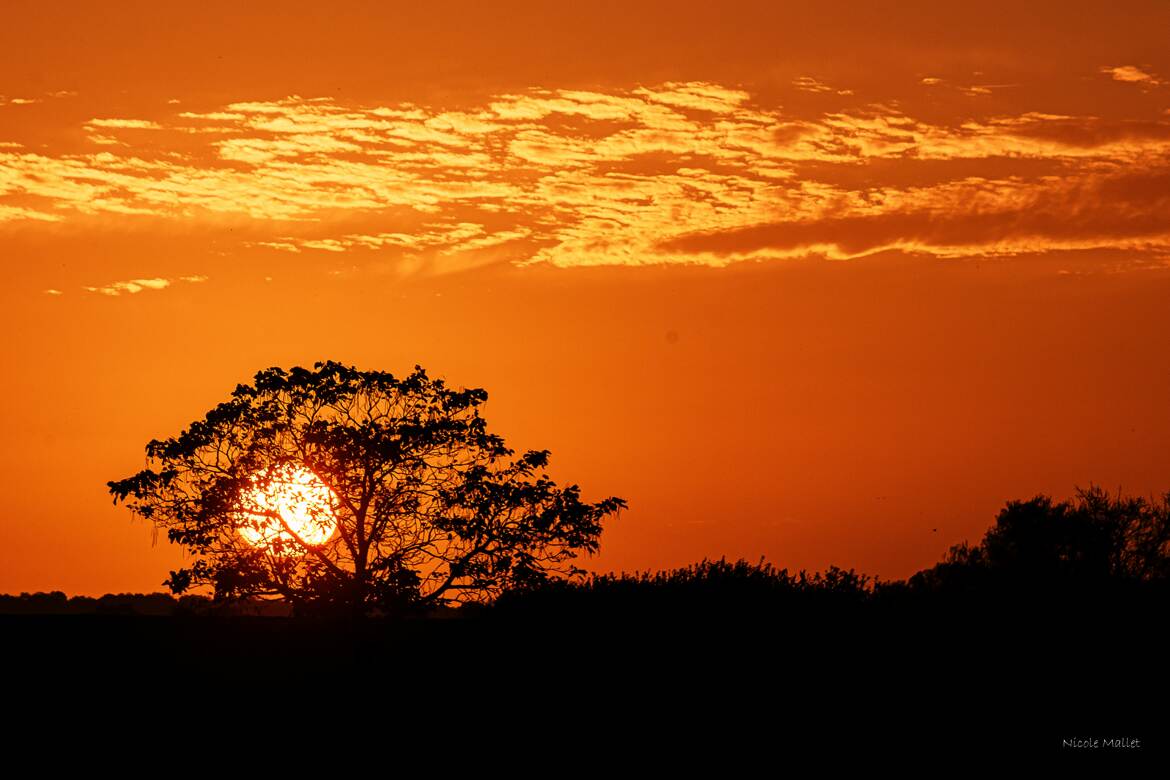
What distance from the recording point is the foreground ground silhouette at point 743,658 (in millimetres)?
16844

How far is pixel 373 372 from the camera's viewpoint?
1641 inches

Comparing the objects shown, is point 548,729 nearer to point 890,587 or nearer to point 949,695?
point 949,695

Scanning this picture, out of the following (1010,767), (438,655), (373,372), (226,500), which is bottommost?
(1010,767)

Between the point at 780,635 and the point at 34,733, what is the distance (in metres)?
9.98

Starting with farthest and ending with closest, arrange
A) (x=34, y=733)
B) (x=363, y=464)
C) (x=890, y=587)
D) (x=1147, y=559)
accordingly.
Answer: (x=1147, y=559)
(x=363, y=464)
(x=890, y=587)
(x=34, y=733)

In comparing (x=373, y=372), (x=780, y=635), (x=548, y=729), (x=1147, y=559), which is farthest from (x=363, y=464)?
(x=1147, y=559)

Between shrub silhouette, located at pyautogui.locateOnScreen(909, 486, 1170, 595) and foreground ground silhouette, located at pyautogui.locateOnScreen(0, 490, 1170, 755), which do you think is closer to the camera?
foreground ground silhouette, located at pyautogui.locateOnScreen(0, 490, 1170, 755)

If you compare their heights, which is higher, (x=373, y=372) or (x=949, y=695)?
(x=373, y=372)

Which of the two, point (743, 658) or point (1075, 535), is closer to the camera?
point (743, 658)

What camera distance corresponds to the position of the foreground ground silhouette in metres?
16.8

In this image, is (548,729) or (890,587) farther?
(890,587)

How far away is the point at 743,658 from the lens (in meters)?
18.8

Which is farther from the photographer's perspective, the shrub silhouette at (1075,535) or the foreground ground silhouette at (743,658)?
the shrub silhouette at (1075,535)

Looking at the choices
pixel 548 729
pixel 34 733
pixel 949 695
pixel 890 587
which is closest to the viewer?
pixel 34 733
